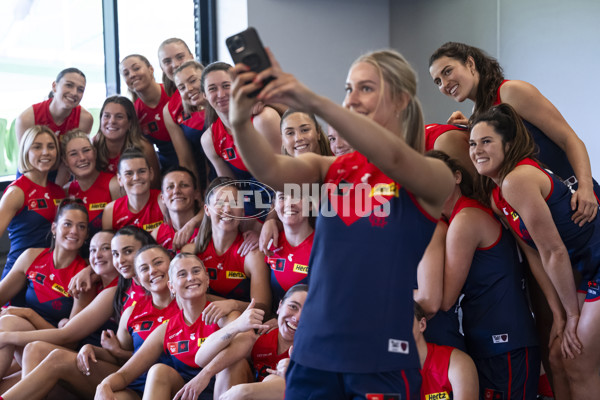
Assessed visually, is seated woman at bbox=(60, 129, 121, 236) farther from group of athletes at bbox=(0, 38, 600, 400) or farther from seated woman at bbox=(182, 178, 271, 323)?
seated woman at bbox=(182, 178, 271, 323)

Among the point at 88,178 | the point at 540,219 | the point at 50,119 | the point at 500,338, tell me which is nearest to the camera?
the point at 540,219

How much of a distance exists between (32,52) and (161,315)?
3128 mm

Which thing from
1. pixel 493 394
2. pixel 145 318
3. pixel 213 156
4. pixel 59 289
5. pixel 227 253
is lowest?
pixel 493 394

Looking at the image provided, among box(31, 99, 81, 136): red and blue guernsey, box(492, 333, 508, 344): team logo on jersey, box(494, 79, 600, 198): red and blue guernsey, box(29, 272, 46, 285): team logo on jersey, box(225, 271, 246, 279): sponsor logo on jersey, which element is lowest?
box(492, 333, 508, 344): team logo on jersey

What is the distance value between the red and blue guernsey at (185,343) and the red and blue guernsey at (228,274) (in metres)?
0.32

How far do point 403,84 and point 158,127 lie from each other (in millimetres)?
3037

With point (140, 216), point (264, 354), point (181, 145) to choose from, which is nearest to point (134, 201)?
point (140, 216)

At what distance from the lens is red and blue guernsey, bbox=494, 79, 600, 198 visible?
2.80 m

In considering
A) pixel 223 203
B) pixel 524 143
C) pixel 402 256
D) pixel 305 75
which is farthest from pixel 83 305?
pixel 305 75

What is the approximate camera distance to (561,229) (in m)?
2.51

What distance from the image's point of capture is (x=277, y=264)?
3195mm

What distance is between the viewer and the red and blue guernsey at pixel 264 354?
9.73 feet

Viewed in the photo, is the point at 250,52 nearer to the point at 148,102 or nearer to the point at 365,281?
the point at 365,281

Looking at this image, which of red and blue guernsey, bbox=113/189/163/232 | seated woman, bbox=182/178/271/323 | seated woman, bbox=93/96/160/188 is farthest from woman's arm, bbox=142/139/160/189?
seated woman, bbox=182/178/271/323
